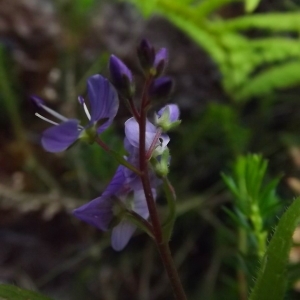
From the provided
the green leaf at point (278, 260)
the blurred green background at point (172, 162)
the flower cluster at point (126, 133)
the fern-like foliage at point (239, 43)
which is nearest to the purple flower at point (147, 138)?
the flower cluster at point (126, 133)

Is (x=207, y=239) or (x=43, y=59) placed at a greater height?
(x=43, y=59)

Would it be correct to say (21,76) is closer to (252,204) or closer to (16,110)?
(16,110)

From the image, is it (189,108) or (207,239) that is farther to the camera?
(189,108)

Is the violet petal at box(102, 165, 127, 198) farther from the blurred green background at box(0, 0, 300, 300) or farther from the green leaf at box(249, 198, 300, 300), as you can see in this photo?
the blurred green background at box(0, 0, 300, 300)

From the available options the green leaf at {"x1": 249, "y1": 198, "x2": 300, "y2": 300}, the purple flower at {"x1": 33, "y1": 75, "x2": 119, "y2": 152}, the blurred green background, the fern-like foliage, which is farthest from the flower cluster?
the fern-like foliage

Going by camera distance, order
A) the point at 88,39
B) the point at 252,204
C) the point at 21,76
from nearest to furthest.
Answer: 1. the point at 252,204
2. the point at 21,76
3. the point at 88,39

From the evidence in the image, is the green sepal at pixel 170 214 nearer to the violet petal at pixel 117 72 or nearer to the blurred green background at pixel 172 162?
the violet petal at pixel 117 72

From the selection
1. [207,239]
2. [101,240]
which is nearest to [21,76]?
[101,240]

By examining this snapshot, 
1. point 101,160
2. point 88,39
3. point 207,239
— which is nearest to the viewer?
point 101,160

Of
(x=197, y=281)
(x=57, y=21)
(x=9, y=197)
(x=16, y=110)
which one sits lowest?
(x=197, y=281)
